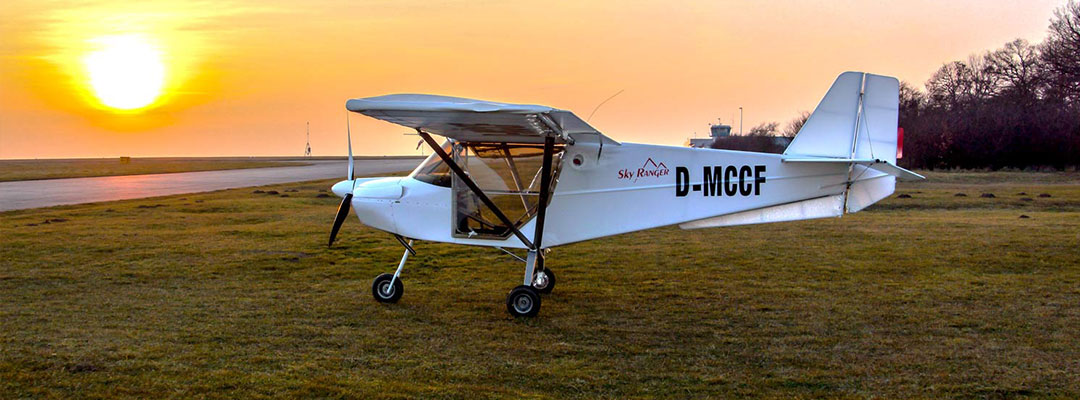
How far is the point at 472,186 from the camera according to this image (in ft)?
28.2

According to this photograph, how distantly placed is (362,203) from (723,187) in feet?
12.4

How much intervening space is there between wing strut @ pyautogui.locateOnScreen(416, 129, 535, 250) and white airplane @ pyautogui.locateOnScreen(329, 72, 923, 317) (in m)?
0.01

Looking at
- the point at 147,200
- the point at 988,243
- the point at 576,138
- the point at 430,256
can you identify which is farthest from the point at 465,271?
the point at 147,200

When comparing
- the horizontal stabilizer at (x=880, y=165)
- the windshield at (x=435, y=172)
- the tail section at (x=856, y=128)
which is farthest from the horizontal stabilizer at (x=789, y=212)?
the windshield at (x=435, y=172)

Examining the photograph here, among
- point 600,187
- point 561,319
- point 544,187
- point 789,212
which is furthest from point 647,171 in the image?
point 561,319

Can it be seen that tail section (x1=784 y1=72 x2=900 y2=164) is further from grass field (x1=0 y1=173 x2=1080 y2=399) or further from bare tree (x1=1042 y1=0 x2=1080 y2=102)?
bare tree (x1=1042 y1=0 x2=1080 y2=102)

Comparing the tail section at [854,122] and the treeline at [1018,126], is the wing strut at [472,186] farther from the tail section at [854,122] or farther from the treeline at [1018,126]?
the treeline at [1018,126]

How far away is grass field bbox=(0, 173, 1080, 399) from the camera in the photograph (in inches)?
249

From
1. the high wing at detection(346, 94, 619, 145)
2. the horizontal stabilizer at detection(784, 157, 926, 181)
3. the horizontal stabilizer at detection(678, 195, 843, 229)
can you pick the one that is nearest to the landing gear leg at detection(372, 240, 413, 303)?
the high wing at detection(346, 94, 619, 145)

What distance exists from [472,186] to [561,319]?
1.58 metres

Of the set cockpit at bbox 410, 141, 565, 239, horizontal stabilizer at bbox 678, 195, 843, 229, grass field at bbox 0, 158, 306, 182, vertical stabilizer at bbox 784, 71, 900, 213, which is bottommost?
grass field at bbox 0, 158, 306, 182

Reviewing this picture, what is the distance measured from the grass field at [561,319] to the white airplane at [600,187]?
2.81 ft

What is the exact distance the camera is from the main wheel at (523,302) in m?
8.57

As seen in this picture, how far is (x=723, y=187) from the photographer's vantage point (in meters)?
9.02
